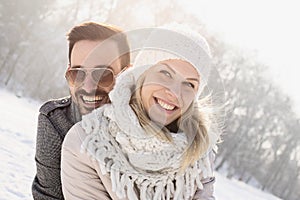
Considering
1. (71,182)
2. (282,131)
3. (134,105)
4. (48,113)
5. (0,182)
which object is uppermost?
(282,131)

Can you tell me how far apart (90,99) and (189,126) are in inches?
23.4

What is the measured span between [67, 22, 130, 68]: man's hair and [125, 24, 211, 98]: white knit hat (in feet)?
1.39

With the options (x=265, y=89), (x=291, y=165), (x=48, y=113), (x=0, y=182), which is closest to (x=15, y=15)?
(x=265, y=89)

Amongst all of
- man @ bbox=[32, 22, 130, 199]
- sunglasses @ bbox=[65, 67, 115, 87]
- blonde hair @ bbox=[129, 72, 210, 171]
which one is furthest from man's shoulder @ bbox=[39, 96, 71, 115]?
blonde hair @ bbox=[129, 72, 210, 171]

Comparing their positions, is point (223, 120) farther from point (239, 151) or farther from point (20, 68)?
point (239, 151)

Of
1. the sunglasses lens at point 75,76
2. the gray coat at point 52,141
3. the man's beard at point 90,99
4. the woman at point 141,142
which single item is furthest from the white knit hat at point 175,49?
the gray coat at point 52,141

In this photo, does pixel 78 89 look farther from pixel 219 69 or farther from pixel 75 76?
pixel 219 69

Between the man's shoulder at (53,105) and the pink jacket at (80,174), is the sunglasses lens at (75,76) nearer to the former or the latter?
the man's shoulder at (53,105)

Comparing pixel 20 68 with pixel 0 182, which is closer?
pixel 0 182

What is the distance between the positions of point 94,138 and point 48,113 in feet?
2.04

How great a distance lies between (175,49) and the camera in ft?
6.72

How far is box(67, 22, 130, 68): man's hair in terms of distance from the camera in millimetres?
2510

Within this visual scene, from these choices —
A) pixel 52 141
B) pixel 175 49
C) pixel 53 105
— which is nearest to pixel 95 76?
pixel 53 105

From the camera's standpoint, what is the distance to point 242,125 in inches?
1427
